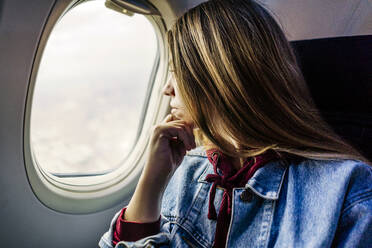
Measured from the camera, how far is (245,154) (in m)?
0.90

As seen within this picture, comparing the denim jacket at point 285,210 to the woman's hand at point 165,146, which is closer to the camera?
the denim jacket at point 285,210

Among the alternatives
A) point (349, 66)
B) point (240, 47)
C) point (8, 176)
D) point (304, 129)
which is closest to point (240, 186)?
point (304, 129)

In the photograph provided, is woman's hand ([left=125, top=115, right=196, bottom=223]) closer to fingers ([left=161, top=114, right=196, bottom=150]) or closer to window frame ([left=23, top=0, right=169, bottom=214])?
fingers ([left=161, top=114, right=196, bottom=150])

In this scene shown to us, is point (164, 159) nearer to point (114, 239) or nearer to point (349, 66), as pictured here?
point (114, 239)

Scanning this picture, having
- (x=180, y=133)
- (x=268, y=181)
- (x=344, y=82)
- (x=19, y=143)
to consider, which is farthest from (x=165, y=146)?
(x=344, y=82)

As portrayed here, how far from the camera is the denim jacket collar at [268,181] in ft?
2.83

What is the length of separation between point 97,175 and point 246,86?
0.98 meters

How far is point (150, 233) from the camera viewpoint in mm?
961

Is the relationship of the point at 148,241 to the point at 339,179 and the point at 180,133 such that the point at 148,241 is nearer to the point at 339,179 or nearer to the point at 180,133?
the point at 180,133

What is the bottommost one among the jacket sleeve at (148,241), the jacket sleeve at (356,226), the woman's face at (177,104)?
the jacket sleeve at (148,241)

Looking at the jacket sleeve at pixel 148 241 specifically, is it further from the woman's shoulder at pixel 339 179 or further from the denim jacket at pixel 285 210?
the woman's shoulder at pixel 339 179

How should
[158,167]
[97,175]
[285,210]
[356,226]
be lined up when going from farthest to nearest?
[97,175], [158,167], [285,210], [356,226]

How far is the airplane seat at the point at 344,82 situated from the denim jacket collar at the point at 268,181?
1.02ft

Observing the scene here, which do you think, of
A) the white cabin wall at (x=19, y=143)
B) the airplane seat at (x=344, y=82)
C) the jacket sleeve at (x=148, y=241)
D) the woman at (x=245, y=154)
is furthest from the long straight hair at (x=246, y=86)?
the white cabin wall at (x=19, y=143)
